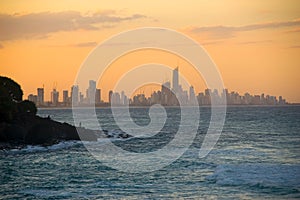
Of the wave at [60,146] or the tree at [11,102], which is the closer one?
the wave at [60,146]

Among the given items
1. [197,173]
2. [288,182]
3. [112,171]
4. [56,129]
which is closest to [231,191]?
[288,182]

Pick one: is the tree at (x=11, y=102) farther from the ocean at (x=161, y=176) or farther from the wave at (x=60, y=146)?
the ocean at (x=161, y=176)

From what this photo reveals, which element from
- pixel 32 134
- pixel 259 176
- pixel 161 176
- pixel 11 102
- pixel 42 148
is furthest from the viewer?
pixel 11 102

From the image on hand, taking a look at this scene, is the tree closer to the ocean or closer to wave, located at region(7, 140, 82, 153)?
wave, located at region(7, 140, 82, 153)

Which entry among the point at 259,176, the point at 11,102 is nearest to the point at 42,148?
the point at 11,102

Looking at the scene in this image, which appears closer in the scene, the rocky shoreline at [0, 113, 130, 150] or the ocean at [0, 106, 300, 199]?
the ocean at [0, 106, 300, 199]

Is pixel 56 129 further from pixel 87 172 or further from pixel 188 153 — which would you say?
pixel 87 172

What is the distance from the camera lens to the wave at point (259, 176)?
36312mm

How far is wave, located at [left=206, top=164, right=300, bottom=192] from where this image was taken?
119ft

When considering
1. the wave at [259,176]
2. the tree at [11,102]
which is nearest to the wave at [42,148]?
the tree at [11,102]

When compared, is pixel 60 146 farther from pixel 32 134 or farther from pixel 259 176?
pixel 259 176

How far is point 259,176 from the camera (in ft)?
130

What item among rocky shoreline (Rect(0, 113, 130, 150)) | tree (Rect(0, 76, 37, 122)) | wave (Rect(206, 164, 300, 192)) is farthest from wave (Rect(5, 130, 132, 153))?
wave (Rect(206, 164, 300, 192))

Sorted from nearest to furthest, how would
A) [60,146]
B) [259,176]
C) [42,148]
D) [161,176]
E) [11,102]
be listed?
1. [259,176]
2. [161,176]
3. [42,148]
4. [60,146]
5. [11,102]
